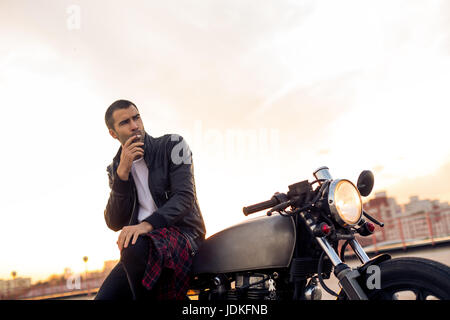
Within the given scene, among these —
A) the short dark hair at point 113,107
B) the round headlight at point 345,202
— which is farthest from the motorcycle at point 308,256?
the short dark hair at point 113,107

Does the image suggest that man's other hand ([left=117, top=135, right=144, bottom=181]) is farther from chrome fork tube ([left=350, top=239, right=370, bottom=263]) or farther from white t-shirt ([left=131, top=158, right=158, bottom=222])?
chrome fork tube ([left=350, top=239, right=370, bottom=263])

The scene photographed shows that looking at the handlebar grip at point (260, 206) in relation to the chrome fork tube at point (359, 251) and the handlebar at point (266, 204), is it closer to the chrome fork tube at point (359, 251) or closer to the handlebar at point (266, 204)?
the handlebar at point (266, 204)

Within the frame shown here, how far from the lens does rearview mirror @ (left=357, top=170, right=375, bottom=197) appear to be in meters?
1.76

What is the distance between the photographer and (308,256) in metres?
1.69

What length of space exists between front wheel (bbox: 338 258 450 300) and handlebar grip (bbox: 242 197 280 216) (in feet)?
1.54

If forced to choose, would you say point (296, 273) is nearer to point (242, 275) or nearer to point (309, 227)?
point (309, 227)

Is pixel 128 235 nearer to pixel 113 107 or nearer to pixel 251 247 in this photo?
pixel 251 247

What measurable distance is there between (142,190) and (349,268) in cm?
133

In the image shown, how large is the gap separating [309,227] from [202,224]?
844 mm

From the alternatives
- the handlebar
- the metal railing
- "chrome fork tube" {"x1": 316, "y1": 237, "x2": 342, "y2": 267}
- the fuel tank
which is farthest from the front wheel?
the metal railing

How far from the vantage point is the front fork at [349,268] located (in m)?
1.39

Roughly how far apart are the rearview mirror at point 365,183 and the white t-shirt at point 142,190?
1.17m

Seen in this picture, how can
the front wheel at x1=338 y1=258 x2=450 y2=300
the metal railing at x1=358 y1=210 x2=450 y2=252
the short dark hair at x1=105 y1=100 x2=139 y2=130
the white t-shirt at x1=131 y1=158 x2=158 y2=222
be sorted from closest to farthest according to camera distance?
the front wheel at x1=338 y1=258 x2=450 y2=300
the white t-shirt at x1=131 y1=158 x2=158 y2=222
the short dark hair at x1=105 y1=100 x2=139 y2=130
the metal railing at x1=358 y1=210 x2=450 y2=252

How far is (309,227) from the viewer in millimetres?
1594
